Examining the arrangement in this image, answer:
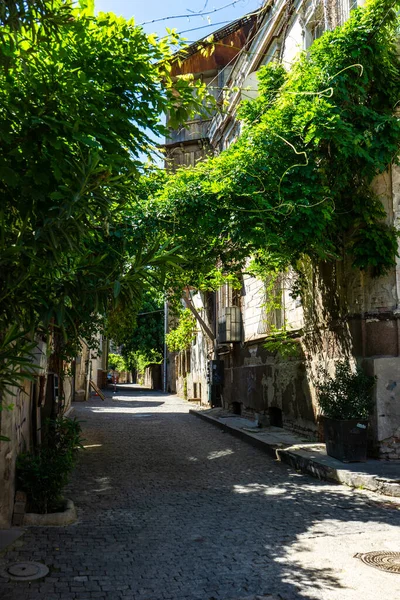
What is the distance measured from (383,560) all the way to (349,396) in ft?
13.2

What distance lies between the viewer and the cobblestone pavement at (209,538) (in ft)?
13.3

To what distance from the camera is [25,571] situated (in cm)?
430

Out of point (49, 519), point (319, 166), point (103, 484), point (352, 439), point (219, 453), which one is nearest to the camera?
point (49, 519)

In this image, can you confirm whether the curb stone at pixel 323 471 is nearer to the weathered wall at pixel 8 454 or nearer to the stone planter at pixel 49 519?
the stone planter at pixel 49 519

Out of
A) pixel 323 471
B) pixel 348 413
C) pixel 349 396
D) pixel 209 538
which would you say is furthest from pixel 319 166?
pixel 209 538

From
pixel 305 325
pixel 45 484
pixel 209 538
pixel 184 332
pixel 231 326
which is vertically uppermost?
pixel 184 332

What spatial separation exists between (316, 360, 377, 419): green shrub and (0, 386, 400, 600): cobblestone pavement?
1.11m

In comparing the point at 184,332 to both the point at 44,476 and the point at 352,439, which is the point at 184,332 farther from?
the point at 44,476

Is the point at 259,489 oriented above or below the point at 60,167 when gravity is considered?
below

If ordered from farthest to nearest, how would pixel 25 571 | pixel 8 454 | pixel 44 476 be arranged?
pixel 44 476
pixel 8 454
pixel 25 571

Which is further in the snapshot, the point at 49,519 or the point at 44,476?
Result: the point at 44,476

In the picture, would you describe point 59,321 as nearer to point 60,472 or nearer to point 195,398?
point 60,472

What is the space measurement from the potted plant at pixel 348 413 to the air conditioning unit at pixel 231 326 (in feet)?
27.1

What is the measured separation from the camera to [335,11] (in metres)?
10.5
